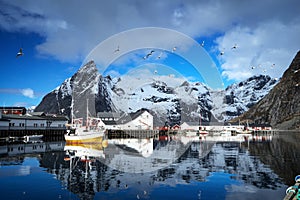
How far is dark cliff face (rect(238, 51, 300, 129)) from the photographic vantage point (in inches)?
5443

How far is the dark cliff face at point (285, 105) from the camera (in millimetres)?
138250

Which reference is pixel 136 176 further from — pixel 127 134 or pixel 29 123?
pixel 127 134

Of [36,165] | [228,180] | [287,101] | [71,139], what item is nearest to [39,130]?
[71,139]

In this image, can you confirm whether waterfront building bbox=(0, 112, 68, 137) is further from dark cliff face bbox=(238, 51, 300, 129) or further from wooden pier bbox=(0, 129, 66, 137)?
dark cliff face bbox=(238, 51, 300, 129)

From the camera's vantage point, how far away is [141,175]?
19562 mm

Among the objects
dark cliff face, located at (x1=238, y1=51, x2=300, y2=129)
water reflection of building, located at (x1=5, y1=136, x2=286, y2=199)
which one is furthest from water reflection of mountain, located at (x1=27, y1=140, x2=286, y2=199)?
dark cliff face, located at (x1=238, y1=51, x2=300, y2=129)

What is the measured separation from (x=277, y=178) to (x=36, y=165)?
62.4 feet

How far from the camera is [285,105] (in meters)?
150

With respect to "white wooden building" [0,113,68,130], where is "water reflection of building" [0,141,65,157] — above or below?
below

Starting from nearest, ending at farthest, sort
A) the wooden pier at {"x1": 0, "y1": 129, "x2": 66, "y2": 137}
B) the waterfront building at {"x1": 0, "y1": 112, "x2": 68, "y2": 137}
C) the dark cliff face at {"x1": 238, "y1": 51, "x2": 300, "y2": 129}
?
the wooden pier at {"x1": 0, "y1": 129, "x2": 66, "y2": 137}, the waterfront building at {"x1": 0, "y1": 112, "x2": 68, "y2": 137}, the dark cliff face at {"x1": 238, "y1": 51, "x2": 300, "y2": 129}

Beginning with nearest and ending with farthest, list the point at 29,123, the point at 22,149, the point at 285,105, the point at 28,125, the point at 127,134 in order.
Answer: the point at 22,149 < the point at 28,125 < the point at 29,123 < the point at 127,134 < the point at 285,105

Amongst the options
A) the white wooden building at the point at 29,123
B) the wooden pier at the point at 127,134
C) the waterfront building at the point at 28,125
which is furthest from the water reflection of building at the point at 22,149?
the wooden pier at the point at 127,134

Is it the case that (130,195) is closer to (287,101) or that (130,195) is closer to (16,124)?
(16,124)

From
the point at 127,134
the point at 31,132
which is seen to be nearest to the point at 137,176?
the point at 31,132
